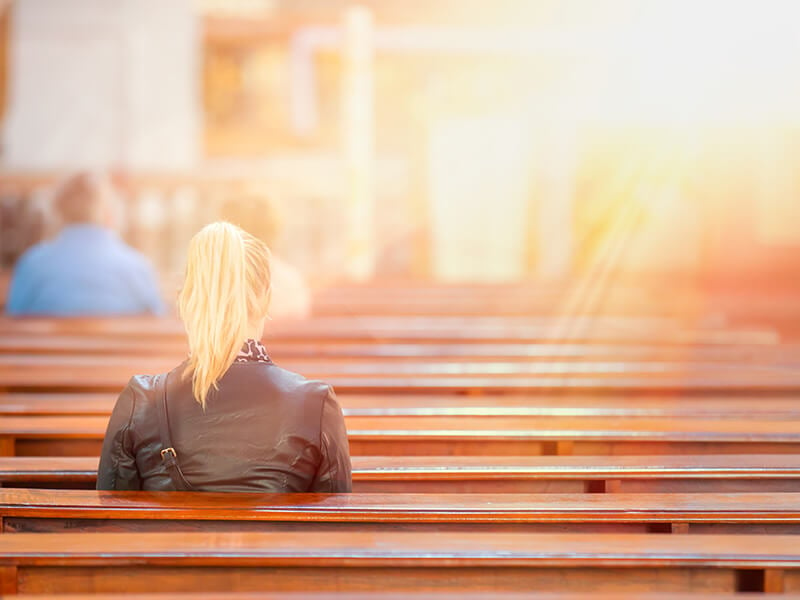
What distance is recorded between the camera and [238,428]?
5.99 ft

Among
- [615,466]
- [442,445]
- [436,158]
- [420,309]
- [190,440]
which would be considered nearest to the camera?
[190,440]

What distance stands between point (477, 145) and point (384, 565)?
7111 mm

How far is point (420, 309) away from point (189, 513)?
9.77 feet

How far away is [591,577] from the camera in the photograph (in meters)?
1.61

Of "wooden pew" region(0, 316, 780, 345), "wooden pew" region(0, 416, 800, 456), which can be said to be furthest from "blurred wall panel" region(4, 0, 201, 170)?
"wooden pew" region(0, 416, 800, 456)

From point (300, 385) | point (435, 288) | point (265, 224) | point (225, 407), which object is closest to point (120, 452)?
point (225, 407)

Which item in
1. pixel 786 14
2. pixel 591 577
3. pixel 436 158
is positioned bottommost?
pixel 591 577

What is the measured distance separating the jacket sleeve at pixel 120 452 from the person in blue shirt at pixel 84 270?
7.95 feet

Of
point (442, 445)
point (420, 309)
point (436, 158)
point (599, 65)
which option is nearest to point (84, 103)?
point (436, 158)

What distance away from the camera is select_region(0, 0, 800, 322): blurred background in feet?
22.4

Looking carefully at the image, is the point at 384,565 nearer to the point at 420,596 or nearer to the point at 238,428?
the point at 420,596

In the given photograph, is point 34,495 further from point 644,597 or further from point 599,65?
point 599,65

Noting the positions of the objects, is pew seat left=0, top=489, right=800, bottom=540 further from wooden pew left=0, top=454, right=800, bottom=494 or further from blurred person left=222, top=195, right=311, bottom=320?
blurred person left=222, top=195, right=311, bottom=320

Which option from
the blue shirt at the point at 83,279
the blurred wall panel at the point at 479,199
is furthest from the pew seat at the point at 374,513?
the blurred wall panel at the point at 479,199
